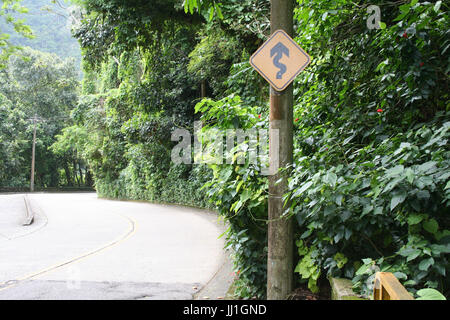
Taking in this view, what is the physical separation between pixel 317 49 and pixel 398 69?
154cm

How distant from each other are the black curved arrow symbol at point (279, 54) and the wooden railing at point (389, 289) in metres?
2.38

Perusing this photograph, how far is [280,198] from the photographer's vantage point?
395cm

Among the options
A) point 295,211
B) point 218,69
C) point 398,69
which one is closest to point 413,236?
point 295,211

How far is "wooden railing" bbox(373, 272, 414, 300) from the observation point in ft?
5.81

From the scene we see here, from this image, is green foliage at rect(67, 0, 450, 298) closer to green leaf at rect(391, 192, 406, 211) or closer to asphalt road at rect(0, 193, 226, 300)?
green leaf at rect(391, 192, 406, 211)

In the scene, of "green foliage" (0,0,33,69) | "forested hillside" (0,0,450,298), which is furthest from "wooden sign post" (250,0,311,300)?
"green foliage" (0,0,33,69)

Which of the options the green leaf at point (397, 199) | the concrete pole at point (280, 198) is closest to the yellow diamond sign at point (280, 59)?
the concrete pole at point (280, 198)

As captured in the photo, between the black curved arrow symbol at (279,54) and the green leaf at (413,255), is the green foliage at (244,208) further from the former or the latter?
the green leaf at (413,255)

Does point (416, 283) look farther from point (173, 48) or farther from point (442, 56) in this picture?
point (173, 48)

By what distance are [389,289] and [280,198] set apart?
2.09m

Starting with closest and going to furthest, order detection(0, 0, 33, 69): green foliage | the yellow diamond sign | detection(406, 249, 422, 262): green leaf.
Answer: detection(406, 249, 422, 262): green leaf → the yellow diamond sign → detection(0, 0, 33, 69): green foliage

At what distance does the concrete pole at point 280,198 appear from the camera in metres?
3.91

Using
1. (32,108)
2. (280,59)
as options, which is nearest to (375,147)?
(280,59)
